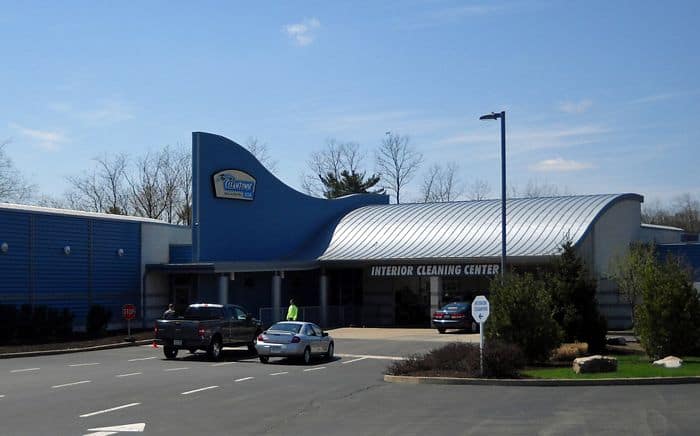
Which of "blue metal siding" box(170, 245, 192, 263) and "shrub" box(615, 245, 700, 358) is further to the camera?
"blue metal siding" box(170, 245, 192, 263)

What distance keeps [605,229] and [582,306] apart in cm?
1617

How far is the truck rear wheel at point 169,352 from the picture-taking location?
2865 centimetres

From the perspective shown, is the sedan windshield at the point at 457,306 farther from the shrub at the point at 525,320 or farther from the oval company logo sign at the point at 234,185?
the shrub at the point at 525,320

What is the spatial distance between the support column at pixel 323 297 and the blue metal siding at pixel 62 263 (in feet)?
42.2

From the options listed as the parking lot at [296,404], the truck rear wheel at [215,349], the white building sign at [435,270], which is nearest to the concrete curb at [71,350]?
the parking lot at [296,404]

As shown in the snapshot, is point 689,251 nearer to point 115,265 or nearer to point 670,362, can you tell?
point 670,362

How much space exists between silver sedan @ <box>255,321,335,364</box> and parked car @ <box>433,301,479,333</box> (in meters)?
14.2

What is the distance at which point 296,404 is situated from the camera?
17219mm

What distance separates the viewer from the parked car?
Result: 137 feet

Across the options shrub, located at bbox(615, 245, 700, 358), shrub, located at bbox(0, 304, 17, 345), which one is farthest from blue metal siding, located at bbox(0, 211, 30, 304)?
shrub, located at bbox(615, 245, 700, 358)

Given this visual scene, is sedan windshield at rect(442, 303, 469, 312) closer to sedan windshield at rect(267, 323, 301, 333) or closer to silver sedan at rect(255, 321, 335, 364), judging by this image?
silver sedan at rect(255, 321, 335, 364)

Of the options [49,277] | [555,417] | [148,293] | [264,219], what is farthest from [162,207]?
[555,417]

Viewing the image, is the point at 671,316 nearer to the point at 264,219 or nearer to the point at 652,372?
the point at 652,372

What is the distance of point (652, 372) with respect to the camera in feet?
73.2
